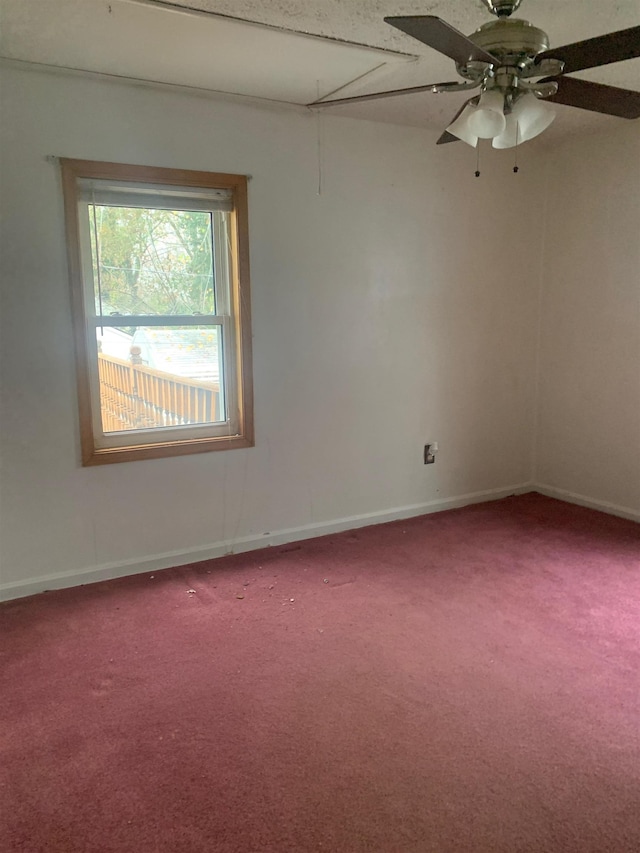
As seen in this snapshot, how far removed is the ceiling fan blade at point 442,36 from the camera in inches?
58.1

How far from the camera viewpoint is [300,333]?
3.49m

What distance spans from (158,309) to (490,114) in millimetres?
1911

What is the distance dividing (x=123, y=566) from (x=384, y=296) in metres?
2.20

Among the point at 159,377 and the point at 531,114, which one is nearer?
the point at 531,114

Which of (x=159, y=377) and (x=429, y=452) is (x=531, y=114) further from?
(x=429, y=452)

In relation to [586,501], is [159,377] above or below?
above

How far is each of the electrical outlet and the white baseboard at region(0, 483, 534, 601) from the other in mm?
295

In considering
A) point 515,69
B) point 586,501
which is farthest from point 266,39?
point 586,501

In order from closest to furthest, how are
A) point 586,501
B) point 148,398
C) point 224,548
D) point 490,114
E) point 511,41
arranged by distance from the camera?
1. point 511,41
2. point 490,114
3. point 148,398
4. point 224,548
5. point 586,501

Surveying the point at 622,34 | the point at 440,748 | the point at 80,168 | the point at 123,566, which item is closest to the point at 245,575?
the point at 123,566

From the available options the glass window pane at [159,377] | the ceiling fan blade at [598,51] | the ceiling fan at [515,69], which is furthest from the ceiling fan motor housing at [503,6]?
the glass window pane at [159,377]

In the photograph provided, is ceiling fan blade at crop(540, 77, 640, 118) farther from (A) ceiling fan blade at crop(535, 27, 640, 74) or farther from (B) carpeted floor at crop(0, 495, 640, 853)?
(B) carpeted floor at crop(0, 495, 640, 853)

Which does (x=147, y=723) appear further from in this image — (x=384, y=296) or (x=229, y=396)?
(x=384, y=296)

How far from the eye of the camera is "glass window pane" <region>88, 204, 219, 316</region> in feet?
9.81
